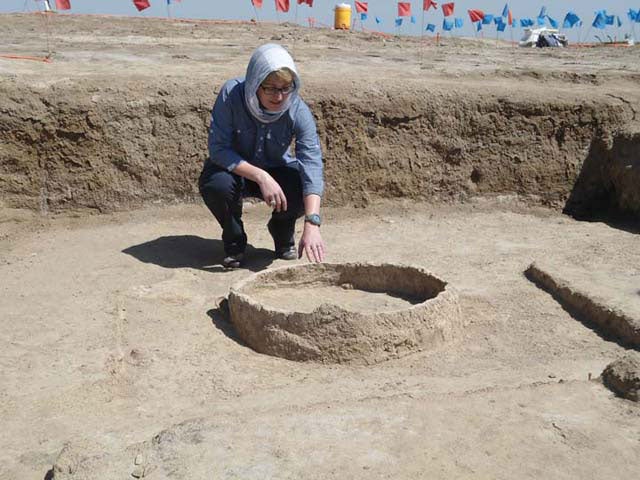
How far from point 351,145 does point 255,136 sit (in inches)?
53.4

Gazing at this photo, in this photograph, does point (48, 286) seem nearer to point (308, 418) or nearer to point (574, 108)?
point (308, 418)

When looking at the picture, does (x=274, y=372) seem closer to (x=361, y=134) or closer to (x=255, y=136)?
(x=255, y=136)

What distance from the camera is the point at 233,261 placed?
14.3ft

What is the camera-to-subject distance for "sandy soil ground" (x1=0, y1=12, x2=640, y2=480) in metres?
2.31

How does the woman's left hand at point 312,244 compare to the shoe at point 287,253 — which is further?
the shoe at point 287,253

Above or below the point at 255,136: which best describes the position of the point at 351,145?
below

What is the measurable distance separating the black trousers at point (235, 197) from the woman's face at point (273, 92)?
1.47ft

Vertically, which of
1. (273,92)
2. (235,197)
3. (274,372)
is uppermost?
(273,92)

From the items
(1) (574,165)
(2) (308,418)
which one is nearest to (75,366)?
(2) (308,418)

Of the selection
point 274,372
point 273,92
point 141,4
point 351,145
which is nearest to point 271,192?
point 273,92

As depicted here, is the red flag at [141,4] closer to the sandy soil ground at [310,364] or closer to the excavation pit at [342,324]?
the sandy soil ground at [310,364]

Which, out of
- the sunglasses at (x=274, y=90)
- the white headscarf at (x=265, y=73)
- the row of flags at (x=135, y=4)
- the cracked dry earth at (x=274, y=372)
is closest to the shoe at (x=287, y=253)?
the cracked dry earth at (x=274, y=372)

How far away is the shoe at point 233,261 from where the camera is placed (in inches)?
172

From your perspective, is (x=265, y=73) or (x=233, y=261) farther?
(x=233, y=261)
